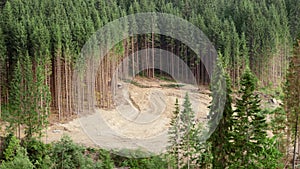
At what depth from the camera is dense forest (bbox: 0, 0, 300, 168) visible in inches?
1238

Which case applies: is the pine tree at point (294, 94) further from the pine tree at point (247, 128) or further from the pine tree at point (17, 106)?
the pine tree at point (17, 106)

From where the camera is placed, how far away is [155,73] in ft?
253

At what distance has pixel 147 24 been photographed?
77812 mm

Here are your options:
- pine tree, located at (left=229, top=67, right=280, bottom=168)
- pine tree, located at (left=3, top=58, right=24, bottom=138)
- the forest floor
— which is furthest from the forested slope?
pine tree, located at (left=229, top=67, right=280, bottom=168)

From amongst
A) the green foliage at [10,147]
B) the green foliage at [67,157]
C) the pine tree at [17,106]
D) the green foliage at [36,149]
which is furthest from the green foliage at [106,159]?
the pine tree at [17,106]

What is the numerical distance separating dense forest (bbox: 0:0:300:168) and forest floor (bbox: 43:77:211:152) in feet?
7.80

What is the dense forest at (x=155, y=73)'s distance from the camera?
31.4m

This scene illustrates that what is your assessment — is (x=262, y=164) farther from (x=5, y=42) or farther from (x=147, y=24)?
(x=147, y=24)

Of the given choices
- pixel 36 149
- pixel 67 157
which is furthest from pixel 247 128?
pixel 36 149

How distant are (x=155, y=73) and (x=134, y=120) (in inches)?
951

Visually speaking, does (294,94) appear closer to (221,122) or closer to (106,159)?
(221,122)

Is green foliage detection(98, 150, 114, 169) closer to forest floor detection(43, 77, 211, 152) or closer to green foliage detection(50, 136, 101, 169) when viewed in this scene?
green foliage detection(50, 136, 101, 169)

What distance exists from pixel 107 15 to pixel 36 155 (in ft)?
128

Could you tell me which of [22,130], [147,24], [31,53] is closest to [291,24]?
[147,24]
